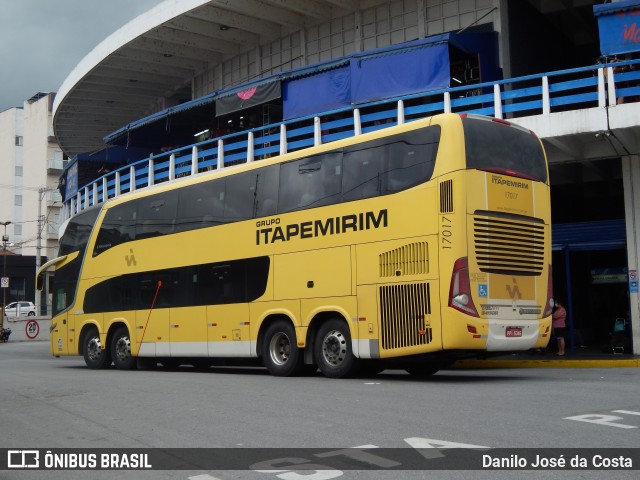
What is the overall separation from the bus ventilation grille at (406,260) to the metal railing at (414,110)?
676cm

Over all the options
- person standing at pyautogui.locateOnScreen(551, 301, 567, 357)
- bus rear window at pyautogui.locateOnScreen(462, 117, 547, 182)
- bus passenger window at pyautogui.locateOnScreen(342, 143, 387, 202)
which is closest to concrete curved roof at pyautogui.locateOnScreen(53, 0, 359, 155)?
person standing at pyautogui.locateOnScreen(551, 301, 567, 357)

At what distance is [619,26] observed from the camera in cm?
1747

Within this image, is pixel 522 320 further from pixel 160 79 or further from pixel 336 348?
pixel 160 79

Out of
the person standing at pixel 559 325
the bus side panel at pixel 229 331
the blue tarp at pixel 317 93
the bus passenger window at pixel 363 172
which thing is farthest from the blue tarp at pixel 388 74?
the bus side panel at pixel 229 331

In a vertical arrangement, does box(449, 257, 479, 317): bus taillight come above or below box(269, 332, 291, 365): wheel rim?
above

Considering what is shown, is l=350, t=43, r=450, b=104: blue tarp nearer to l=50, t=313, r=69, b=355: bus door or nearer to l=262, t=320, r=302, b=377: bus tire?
l=262, t=320, r=302, b=377: bus tire

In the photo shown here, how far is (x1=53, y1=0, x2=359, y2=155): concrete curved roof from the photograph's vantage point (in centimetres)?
2612

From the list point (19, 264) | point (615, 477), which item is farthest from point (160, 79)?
point (19, 264)

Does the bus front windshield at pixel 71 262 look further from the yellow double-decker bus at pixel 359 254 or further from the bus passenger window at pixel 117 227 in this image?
the yellow double-decker bus at pixel 359 254

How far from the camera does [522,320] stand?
41.8 feet

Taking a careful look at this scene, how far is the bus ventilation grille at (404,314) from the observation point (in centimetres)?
1227

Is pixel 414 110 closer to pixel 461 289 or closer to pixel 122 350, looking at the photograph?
pixel 461 289

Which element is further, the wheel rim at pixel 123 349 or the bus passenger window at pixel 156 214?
the wheel rim at pixel 123 349

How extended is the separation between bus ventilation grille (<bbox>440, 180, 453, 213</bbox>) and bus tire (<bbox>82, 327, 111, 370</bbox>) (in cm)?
1138
